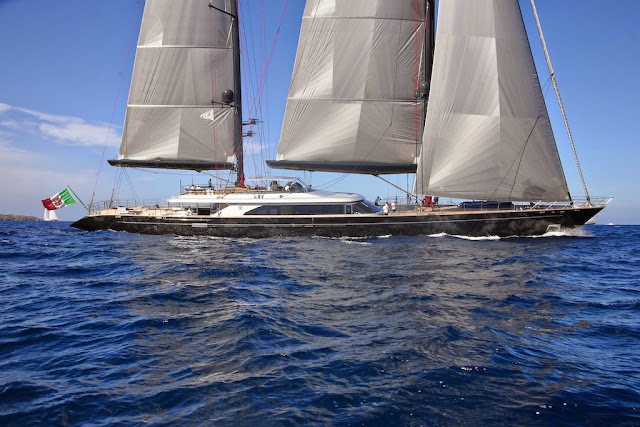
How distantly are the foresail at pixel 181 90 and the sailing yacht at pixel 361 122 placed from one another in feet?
0.25

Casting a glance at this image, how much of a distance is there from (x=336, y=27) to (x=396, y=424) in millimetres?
25530

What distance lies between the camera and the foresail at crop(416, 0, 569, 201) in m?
22.8

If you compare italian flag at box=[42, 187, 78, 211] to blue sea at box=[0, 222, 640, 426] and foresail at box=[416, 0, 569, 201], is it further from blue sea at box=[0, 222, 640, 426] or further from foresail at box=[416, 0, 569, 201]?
foresail at box=[416, 0, 569, 201]

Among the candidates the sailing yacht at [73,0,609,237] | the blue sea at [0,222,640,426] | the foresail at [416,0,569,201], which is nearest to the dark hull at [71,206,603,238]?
the sailing yacht at [73,0,609,237]

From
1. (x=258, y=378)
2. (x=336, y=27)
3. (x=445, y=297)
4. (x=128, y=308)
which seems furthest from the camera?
(x=336, y=27)

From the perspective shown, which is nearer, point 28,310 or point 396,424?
point 396,424

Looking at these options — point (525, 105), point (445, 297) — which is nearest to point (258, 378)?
point (445, 297)

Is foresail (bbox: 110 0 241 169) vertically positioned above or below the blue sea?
above

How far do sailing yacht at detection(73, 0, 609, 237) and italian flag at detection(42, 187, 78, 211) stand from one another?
9.80ft

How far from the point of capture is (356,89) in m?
25.8

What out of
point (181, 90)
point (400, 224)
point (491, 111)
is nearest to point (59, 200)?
point (181, 90)

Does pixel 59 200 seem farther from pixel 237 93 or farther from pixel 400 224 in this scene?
pixel 400 224

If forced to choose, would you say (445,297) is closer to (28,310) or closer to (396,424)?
(396,424)

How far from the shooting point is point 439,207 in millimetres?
26547
